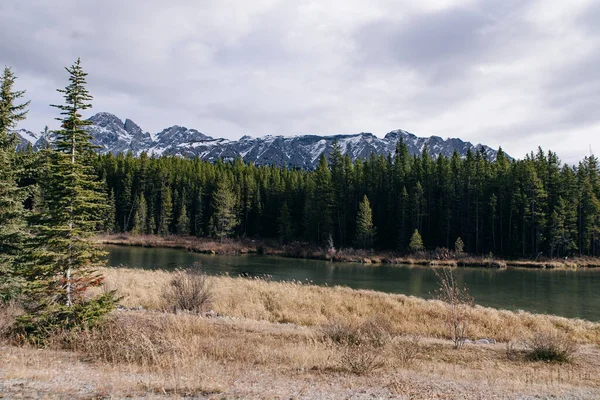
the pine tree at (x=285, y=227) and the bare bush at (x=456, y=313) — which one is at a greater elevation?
the pine tree at (x=285, y=227)

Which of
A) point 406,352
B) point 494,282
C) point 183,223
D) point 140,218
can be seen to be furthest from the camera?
point 183,223

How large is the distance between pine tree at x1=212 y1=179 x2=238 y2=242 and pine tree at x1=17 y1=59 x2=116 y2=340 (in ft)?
213

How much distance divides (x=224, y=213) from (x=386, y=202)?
31602 mm

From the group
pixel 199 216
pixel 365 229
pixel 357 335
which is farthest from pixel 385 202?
pixel 357 335

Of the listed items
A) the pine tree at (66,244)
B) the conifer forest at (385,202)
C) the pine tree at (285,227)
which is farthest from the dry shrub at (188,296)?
the pine tree at (285,227)

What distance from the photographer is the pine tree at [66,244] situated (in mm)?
10148

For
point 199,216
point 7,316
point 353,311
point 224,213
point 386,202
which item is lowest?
point 353,311

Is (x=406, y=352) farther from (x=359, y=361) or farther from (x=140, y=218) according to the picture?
(x=140, y=218)

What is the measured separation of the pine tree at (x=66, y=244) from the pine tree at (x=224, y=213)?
64.9 metres

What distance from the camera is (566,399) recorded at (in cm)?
740

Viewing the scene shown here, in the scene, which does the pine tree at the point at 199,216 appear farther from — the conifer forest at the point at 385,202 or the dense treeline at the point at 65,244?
the dense treeline at the point at 65,244

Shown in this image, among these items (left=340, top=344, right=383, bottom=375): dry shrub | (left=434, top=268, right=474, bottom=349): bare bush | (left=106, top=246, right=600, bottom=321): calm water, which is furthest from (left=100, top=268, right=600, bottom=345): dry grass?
(left=106, top=246, right=600, bottom=321): calm water

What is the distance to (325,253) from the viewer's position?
60625 mm

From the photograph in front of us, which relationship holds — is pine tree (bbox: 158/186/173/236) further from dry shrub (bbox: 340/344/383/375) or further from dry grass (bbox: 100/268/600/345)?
dry shrub (bbox: 340/344/383/375)
